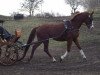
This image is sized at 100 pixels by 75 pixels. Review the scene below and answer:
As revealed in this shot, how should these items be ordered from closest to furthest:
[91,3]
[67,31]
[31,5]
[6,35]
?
[6,35]
[67,31]
[31,5]
[91,3]

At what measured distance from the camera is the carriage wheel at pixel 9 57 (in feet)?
40.5

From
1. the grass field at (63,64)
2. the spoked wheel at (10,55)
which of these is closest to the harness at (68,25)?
the grass field at (63,64)

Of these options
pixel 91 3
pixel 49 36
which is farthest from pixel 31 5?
pixel 49 36

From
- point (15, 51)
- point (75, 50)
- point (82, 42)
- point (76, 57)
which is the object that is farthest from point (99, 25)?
point (15, 51)

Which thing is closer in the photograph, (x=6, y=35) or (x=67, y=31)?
(x=6, y=35)

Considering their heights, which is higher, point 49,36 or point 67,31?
point 67,31

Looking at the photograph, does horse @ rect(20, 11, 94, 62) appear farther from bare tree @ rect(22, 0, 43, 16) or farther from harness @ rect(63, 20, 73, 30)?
bare tree @ rect(22, 0, 43, 16)

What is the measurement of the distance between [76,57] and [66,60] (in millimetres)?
699

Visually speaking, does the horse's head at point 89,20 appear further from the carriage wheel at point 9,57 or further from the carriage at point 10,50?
the carriage wheel at point 9,57

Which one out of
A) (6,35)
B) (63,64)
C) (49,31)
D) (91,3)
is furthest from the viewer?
(91,3)

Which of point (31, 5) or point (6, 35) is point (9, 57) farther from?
point (31, 5)

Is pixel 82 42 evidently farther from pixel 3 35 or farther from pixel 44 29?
pixel 3 35

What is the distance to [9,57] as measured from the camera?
40.5 feet

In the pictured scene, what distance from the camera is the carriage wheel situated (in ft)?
40.5
